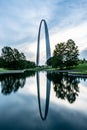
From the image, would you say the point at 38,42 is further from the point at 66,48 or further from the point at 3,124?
the point at 3,124

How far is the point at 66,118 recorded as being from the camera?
40.1 ft

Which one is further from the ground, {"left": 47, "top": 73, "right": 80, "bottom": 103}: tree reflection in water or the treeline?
the treeline

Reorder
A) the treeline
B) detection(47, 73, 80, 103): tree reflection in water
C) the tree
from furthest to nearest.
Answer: the treeline, the tree, detection(47, 73, 80, 103): tree reflection in water

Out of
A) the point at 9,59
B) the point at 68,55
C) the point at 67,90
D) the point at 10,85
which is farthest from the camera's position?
the point at 9,59

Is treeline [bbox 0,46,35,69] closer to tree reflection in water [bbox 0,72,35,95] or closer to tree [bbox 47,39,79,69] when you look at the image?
tree [bbox 47,39,79,69]

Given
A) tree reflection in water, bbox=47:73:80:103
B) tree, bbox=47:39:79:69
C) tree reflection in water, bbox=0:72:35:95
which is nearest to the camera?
tree reflection in water, bbox=47:73:80:103

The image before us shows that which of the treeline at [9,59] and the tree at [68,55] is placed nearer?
the tree at [68,55]

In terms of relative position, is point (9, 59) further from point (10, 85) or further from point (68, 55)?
point (10, 85)

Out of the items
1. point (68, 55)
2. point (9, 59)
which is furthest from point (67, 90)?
point (9, 59)

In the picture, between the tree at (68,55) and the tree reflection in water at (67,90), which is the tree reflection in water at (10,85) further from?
the tree at (68,55)

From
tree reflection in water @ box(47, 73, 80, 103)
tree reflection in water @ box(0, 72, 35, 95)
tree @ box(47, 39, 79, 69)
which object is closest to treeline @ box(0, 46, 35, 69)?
tree @ box(47, 39, 79, 69)

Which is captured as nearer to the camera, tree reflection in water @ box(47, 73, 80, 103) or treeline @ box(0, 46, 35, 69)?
tree reflection in water @ box(47, 73, 80, 103)

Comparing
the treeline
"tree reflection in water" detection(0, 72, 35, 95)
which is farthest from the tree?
"tree reflection in water" detection(0, 72, 35, 95)

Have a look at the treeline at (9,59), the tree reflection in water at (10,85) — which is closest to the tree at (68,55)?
the treeline at (9,59)
